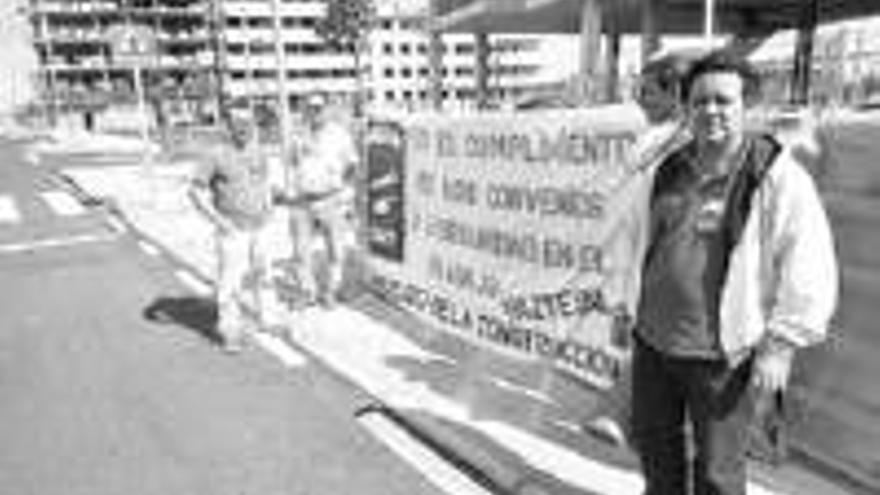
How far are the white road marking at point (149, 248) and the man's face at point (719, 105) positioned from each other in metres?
10.3

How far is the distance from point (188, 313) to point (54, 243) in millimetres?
6234

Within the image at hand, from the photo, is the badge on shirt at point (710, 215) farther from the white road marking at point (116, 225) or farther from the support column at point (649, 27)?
the white road marking at point (116, 225)

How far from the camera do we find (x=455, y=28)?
752 inches

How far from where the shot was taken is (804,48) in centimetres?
1572

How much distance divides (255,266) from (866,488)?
196 inches

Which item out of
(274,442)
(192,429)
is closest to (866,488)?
(274,442)

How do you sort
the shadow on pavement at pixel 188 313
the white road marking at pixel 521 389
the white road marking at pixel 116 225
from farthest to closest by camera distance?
the white road marking at pixel 116 225, the shadow on pavement at pixel 188 313, the white road marking at pixel 521 389

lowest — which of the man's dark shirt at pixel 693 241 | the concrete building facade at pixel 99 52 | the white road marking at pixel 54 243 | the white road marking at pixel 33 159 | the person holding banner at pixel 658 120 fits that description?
the white road marking at pixel 54 243

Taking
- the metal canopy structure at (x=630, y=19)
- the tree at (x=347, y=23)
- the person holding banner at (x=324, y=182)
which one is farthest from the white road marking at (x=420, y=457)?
the tree at (x=347, y=23)

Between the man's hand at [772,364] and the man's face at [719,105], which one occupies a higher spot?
the man's face at [719,105]

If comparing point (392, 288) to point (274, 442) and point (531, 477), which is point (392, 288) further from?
point (531, 477)

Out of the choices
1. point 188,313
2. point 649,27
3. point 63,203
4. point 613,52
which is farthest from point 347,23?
point 188,313

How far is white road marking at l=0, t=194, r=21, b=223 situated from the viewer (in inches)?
650

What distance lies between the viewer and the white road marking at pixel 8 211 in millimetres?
16500
